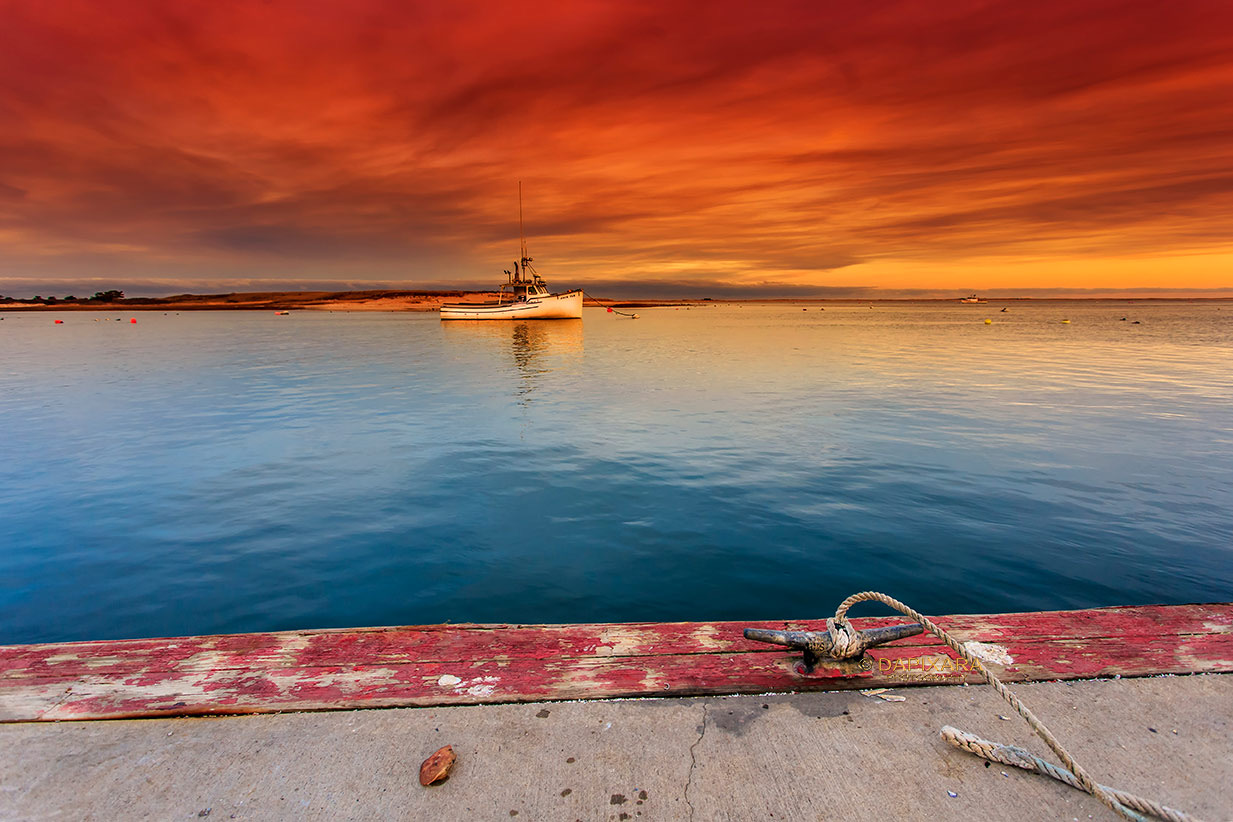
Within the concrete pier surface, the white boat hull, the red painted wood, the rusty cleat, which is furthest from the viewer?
the white boat hull

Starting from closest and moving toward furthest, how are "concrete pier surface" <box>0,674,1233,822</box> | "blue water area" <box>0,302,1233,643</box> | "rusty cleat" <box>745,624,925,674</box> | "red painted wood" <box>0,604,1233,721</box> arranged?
"concrete pier surface" <box>0,674,1233,822</box> → "red painted wood" <box>0,604,1233,721</box> → "rusty cleat" <box>745,624,925,674</box> → "blue water area" <box>0,302,1233,643</box>

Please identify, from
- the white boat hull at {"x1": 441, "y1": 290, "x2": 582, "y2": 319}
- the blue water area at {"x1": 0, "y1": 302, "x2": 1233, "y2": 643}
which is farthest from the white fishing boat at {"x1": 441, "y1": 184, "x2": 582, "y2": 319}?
the blue water area at {"x1": 0, "y1": 302, "x2": 1233, "y2": 643}

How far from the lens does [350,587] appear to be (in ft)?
22.5

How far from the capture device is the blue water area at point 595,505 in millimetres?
6559

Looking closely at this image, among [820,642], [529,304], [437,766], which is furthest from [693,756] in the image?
[529,304]

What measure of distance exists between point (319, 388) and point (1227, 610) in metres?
24.4

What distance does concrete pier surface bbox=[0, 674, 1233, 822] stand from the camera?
2.46 meters

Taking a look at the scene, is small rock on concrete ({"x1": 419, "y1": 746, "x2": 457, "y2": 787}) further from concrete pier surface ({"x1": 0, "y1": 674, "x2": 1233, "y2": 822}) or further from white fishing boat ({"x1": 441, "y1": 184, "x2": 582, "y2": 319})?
white fishing boat ({"x1": 441, "y1": 184, "x2": 582, "y2": 319})

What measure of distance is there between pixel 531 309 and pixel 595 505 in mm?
74446

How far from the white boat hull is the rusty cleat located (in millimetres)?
77342

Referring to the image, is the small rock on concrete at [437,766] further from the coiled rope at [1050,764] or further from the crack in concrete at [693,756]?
the coiled rope at [1050,764]

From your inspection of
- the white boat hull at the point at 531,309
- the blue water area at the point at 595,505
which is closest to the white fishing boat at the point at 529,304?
the white boat hull at the point at 531,309

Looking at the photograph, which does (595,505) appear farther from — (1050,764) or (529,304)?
(529,304)

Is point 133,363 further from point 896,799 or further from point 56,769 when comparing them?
point 896,799
